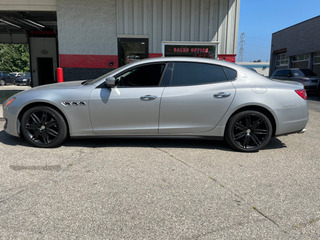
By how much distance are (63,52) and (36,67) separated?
10.2 meters

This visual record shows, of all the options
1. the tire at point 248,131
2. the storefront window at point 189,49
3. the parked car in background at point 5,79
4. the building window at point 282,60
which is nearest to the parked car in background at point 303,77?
the storefront window at point 189,49

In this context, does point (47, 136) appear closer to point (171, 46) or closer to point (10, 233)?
point (10, 233)

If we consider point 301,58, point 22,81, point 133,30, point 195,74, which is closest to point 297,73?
point 133,30

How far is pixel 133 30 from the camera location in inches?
378

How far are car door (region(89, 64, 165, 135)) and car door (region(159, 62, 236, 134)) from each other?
0.62 feet

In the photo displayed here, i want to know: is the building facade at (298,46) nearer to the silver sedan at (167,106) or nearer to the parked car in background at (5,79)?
the silver sedan at (167,106)

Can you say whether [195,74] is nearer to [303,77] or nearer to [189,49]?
[189,49]

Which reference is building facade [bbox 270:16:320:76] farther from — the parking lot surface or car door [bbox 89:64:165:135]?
car door [bbox 89:64:165:135]

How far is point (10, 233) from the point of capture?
221cm

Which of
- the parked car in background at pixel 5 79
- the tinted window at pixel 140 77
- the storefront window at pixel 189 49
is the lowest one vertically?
the parked car in background at pixel 5 79

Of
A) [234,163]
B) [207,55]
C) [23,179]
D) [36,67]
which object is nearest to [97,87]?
[23,179]

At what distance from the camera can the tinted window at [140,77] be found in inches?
173

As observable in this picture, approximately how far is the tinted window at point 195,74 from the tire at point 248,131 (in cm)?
75

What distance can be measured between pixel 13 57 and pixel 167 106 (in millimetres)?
56329
